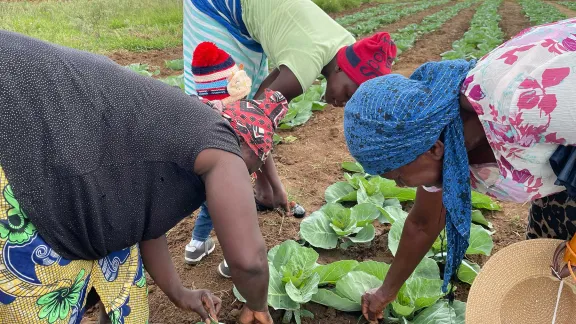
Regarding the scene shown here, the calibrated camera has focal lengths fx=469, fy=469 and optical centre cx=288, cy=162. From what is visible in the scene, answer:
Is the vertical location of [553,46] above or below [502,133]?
above

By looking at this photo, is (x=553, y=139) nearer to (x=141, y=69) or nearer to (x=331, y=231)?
(x=331, y=231)

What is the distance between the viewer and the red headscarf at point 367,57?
2.24 meters

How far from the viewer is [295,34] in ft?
7.45

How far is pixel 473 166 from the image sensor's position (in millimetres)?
1432

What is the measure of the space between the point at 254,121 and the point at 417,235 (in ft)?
2.41

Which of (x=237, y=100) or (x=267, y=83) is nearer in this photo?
(x=237, y=100)

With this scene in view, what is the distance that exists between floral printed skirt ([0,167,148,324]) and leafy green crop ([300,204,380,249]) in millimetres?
1133

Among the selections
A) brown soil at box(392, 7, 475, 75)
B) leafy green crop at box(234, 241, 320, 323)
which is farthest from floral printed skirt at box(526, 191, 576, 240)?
brown soil at box(392, 7, 475, 75)

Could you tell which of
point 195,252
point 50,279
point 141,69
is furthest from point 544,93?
point 141,69

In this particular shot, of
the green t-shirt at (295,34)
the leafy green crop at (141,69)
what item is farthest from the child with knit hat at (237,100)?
the leafy green crop at (141,69)

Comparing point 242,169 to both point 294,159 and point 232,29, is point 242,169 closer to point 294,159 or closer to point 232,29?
point 232,29

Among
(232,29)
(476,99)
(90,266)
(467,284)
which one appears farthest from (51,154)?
(467,284)

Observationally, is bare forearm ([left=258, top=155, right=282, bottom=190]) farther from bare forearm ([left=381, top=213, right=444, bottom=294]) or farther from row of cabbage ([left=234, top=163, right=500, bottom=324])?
bare forearm ([left=381, top=213, right=444, bottom=294])

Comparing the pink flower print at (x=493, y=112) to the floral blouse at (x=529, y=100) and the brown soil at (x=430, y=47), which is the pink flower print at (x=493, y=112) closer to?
the floral blouse at (x=529, y=100)
